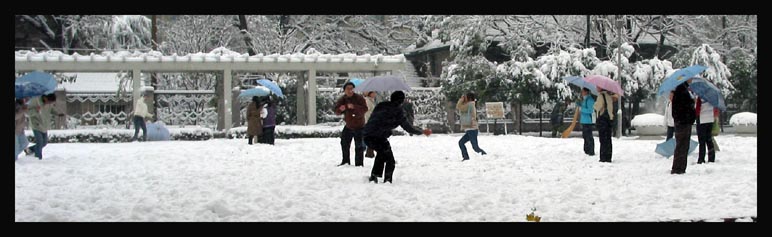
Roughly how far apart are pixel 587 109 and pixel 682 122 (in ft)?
11.7

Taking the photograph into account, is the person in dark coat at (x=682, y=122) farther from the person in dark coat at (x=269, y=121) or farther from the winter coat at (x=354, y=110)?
the person in dark coat at (x=269, y=121)

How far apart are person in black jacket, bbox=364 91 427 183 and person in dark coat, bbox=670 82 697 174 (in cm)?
350

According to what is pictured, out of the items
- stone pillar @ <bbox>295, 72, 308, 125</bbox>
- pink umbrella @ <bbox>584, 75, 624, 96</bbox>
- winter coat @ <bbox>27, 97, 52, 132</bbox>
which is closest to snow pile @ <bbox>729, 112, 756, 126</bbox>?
pink umbrella @ <bbox>584, 75, 624, 96</bbox>

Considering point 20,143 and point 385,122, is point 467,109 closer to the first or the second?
point 385,122

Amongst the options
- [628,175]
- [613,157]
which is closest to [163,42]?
[613,157]

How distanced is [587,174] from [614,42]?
2041 cm

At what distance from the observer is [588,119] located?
1390 centimetres

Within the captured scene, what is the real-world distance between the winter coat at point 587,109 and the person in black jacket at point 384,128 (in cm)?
516

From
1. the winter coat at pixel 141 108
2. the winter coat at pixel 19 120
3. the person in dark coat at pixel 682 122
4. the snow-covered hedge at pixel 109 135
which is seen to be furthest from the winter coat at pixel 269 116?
the winter coat at pixel 19 120

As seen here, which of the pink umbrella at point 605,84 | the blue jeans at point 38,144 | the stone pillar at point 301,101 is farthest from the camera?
the stone pillar at point 301,101

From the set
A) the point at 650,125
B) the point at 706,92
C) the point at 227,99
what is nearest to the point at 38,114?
the point at 706,92

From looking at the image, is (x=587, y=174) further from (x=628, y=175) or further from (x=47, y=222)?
(x=47, y=222)

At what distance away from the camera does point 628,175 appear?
10.7 metres

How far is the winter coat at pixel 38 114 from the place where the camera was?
340 inches
